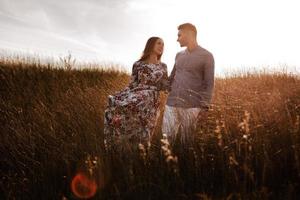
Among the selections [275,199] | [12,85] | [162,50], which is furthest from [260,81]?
[275,199]

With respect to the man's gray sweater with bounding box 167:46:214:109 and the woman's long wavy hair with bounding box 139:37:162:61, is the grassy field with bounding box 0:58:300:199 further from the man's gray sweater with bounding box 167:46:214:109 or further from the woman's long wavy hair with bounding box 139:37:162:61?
the woman's long wavy hair with bounding box 139:37:162:61

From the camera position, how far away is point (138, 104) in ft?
19.3

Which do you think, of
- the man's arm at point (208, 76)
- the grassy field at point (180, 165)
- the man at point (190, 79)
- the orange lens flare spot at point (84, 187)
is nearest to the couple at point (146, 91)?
the man at point (190, 79)

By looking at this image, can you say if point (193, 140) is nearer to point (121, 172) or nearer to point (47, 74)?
point (121, 172)

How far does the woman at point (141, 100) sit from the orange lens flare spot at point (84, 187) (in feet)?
6.44

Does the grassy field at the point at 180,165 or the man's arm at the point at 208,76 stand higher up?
the man's arm at the point at 208,76

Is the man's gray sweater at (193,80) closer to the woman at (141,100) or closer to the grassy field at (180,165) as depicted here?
the grassy field at (180,165)

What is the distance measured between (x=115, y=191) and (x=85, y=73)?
391 inches

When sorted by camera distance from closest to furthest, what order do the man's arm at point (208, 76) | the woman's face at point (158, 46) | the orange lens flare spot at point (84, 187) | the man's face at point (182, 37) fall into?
the orange lens flare spot at point (84, 187)
the man's arm at point (208, 76)
the man's face at point (182, 37)
the woman's face at point (158, 46)

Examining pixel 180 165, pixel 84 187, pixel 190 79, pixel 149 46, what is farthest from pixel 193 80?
pixel 84 187

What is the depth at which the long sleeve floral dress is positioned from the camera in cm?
586

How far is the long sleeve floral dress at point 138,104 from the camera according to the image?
5.86 metres

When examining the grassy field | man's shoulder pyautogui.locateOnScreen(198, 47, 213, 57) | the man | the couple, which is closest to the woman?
the couple

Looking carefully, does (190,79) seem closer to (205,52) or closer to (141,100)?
(205,52)
